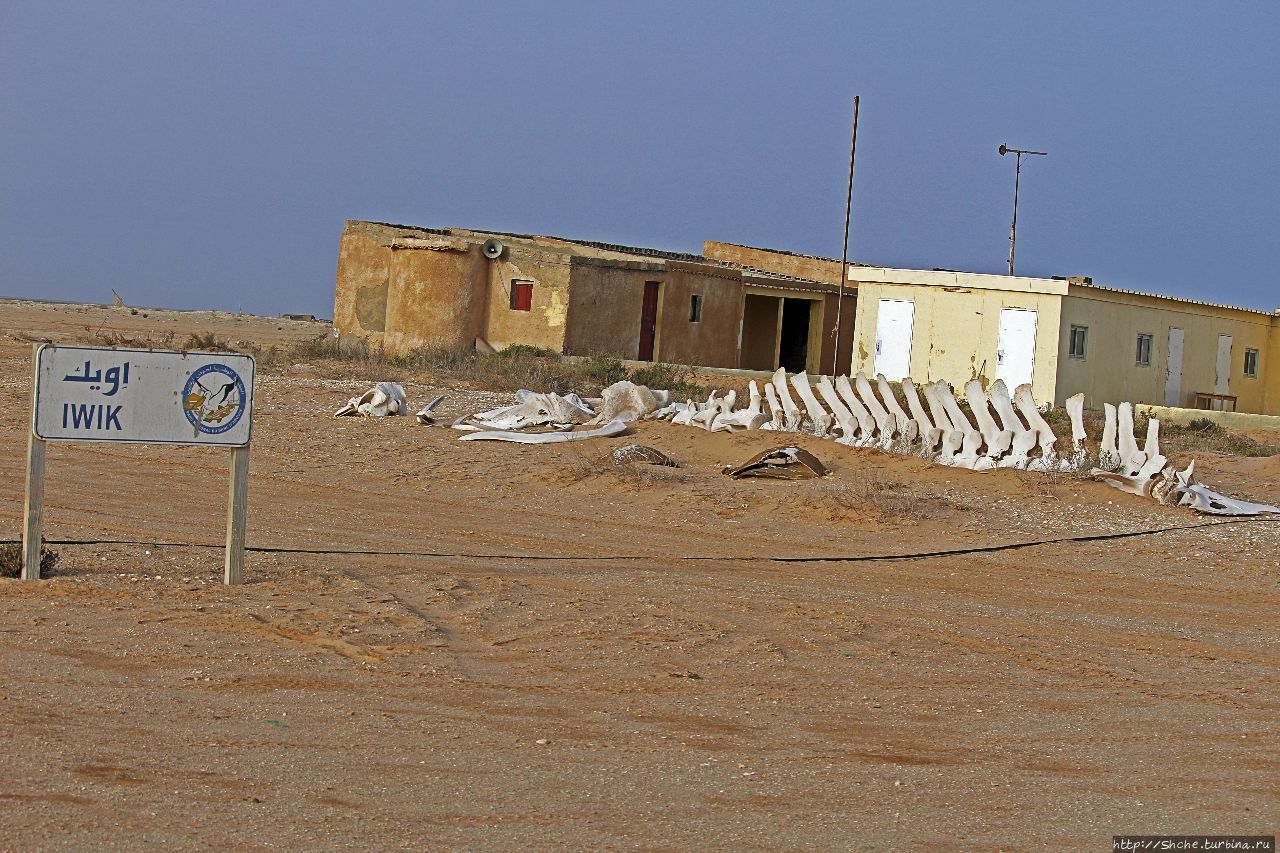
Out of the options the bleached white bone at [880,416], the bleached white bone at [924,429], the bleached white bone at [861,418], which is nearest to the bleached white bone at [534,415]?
the bleached white bone at [861,418]

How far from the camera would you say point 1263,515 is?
523 inches

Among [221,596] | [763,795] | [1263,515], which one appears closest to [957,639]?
[763,795]

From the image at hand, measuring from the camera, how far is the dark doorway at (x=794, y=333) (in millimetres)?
35500

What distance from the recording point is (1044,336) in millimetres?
25734

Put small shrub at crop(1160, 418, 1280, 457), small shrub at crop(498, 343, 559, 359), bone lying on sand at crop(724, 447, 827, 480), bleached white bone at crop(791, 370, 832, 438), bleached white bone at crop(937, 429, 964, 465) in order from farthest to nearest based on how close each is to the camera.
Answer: small shrub at crop(498, 343, 559, 359)
small shrub at crop(1160, 418, 1280, 457)
bleached white bone at crop(791, 370, 832, 438)
bleached white bone at crop(937, 429, 964, 465)
bone lying on sand at crop(724, 447, 827, 480)

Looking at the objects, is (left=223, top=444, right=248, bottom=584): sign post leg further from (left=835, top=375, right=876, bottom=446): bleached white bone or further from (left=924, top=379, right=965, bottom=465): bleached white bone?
(left=835, top=375, right=876, bottom=446): bleached white bone

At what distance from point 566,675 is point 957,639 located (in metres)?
2.39

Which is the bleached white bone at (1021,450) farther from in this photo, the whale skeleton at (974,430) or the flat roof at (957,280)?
the flat roof at (957,280)

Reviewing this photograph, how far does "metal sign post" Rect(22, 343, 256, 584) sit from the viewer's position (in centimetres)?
754

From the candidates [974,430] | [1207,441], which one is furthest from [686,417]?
[1207,441]

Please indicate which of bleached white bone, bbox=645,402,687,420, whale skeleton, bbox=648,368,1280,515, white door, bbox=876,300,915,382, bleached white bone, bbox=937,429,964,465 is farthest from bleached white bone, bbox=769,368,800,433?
white door, bbox=876,300,915,382

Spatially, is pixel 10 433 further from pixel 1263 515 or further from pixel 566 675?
pixel 1263 515

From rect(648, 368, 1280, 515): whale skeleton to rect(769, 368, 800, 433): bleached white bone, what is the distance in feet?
0.04

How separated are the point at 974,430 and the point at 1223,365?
17.3m
